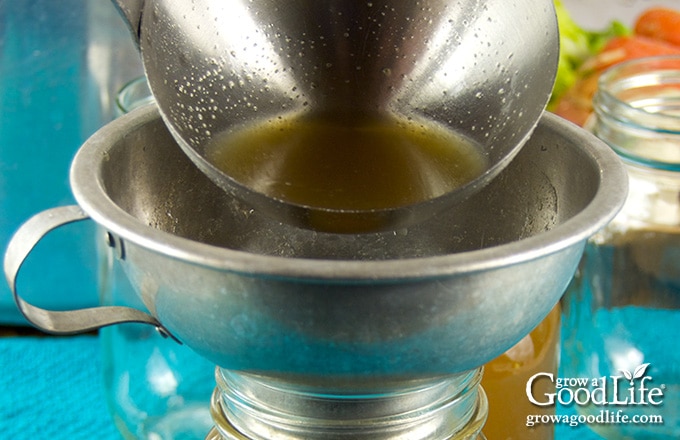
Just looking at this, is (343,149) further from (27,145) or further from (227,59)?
(27,145)

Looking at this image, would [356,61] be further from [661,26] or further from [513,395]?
[661,26]

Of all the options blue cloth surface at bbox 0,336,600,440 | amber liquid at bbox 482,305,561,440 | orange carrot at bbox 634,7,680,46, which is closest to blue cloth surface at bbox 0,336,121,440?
blue cloth surface at bbox 0,336,600,440

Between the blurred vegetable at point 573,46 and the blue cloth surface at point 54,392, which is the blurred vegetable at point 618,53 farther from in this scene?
→ the blue cloth surface at point 54,392

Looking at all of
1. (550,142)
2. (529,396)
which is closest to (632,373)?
(529,396)

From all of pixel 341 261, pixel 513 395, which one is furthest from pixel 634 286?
pixel 341 261

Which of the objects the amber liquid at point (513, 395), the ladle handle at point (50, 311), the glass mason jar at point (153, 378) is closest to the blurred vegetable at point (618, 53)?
the amber liquid at point (513, 395)

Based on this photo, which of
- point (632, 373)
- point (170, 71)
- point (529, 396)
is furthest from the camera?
point (632, 373)
